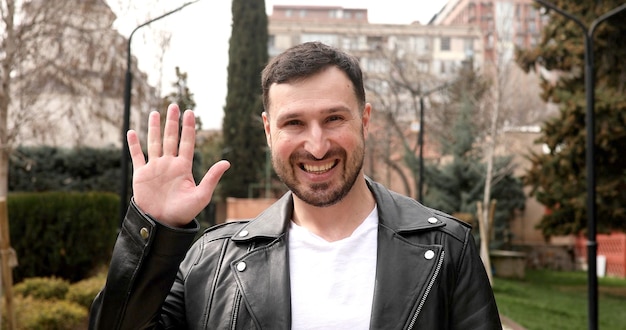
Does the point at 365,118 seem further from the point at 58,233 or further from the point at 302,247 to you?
the point at 58,233

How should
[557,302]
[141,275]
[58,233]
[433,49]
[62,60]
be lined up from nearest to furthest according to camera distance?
[141,275]
[62,60]
[58,233]
[557,302]
[433,49]

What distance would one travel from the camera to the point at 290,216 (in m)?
2.47

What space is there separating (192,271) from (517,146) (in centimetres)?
Answer: 3252

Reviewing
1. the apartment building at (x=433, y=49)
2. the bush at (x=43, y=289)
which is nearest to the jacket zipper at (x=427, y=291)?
the bush at (x=43, y=289)

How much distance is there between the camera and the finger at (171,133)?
221 centimetres

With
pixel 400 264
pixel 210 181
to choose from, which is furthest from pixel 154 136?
pixel 400 264

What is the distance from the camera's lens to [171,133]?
223 centimetres

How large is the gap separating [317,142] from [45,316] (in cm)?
796

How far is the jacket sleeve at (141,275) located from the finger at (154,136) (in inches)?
8.1

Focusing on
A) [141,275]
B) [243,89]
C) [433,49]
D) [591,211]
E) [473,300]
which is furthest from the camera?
[243,89]

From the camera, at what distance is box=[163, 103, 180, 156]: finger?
87.0 inches

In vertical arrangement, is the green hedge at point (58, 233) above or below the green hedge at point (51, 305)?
above

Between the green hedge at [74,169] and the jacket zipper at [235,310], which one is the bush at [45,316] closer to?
the jacket zipper at [235,310]

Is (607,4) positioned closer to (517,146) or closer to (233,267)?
(233,267)
